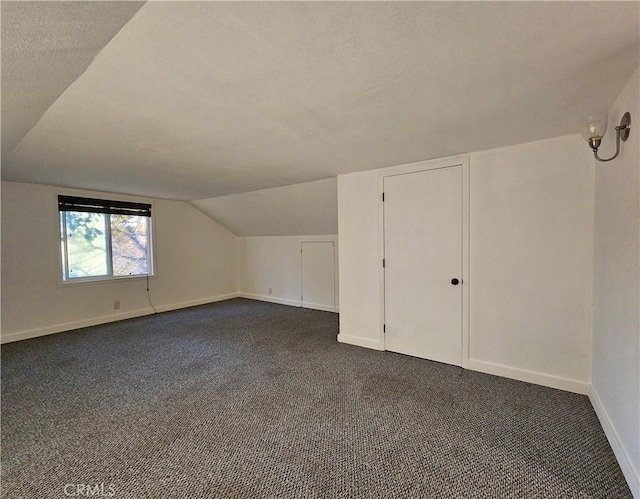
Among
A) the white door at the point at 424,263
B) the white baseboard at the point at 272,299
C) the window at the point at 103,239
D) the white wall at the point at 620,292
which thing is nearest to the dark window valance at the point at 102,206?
the window at the point at 103,239

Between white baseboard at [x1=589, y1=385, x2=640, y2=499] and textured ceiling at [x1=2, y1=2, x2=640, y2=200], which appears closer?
textured ceiling at [x1=2, y1=2, x2=640, y2=200]

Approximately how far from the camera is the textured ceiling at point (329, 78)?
1.11 metres

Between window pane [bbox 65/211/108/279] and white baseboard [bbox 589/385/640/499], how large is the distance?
19.7ft

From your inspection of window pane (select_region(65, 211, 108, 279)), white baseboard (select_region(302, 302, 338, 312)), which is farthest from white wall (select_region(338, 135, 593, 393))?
window pane (select_region(65, 211, 108, 279))

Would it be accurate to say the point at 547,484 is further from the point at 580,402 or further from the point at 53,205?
the point at 53,205

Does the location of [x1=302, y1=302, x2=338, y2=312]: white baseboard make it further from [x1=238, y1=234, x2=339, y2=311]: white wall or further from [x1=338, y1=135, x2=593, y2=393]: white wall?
[x1=338, y1=135, x2=593, y2=393]: white wall

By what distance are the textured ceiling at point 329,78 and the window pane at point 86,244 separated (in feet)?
5.79

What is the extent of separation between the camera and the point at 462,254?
9.48 feet

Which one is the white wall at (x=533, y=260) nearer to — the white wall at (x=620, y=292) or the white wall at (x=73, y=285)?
the white wall at (x=620, y=292)

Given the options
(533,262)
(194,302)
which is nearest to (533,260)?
(533,262)

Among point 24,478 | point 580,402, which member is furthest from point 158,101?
point 580,402

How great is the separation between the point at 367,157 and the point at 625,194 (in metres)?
1.87

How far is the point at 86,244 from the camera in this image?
456 centimetres

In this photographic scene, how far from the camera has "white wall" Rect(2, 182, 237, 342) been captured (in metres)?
3.89
